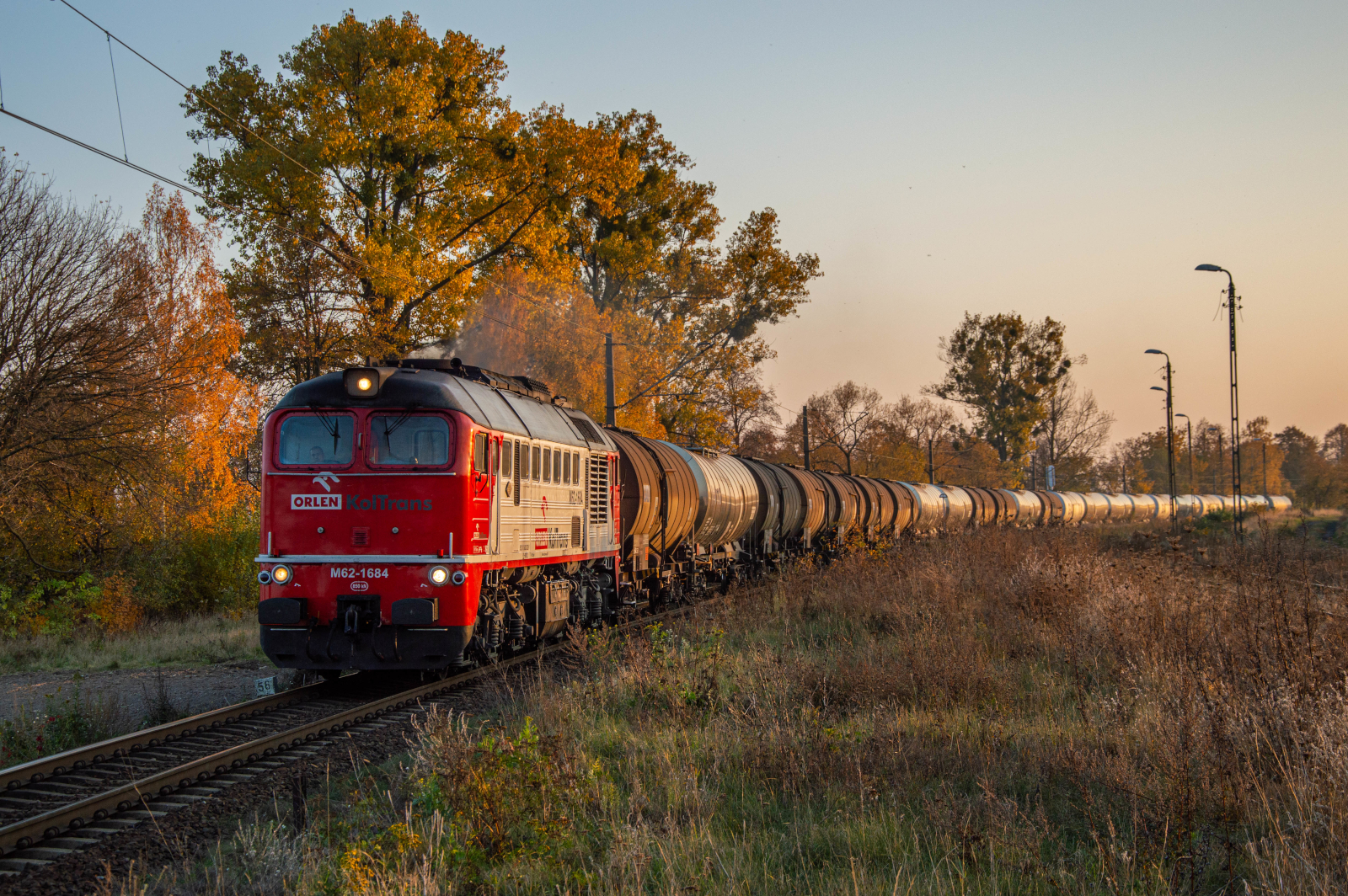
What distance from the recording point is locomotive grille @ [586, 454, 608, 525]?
13789 mm

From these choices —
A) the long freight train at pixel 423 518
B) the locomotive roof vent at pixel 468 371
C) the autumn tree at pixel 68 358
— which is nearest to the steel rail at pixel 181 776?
the long freight train at pixel 423 518

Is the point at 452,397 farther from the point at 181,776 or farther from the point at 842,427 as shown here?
the point at 842,427

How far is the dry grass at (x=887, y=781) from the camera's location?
14.5ft

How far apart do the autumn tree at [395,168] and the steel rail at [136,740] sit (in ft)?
42.6

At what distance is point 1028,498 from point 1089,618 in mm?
37101

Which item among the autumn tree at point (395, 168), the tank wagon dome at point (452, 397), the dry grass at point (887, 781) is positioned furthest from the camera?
the autumn tree at point (395, 168)

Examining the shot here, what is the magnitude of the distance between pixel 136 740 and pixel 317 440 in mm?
3422

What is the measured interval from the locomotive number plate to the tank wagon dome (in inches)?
67.4

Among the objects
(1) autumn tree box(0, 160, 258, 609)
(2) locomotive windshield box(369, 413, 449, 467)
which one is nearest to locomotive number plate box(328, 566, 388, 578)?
Answer: (2) locomotive windshield box(369, 413, 449, 467)

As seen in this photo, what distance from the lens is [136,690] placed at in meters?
10.6

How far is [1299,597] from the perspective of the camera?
36.1ft

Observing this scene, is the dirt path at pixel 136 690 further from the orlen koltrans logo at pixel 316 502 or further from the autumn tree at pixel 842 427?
the autumn tree at pixel 842 427

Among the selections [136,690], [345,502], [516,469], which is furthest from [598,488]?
[136,690]

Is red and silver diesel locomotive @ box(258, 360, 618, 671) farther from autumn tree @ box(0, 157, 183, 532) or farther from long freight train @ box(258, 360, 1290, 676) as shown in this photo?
autumn tree @ box(0, 157, 183, 532)
